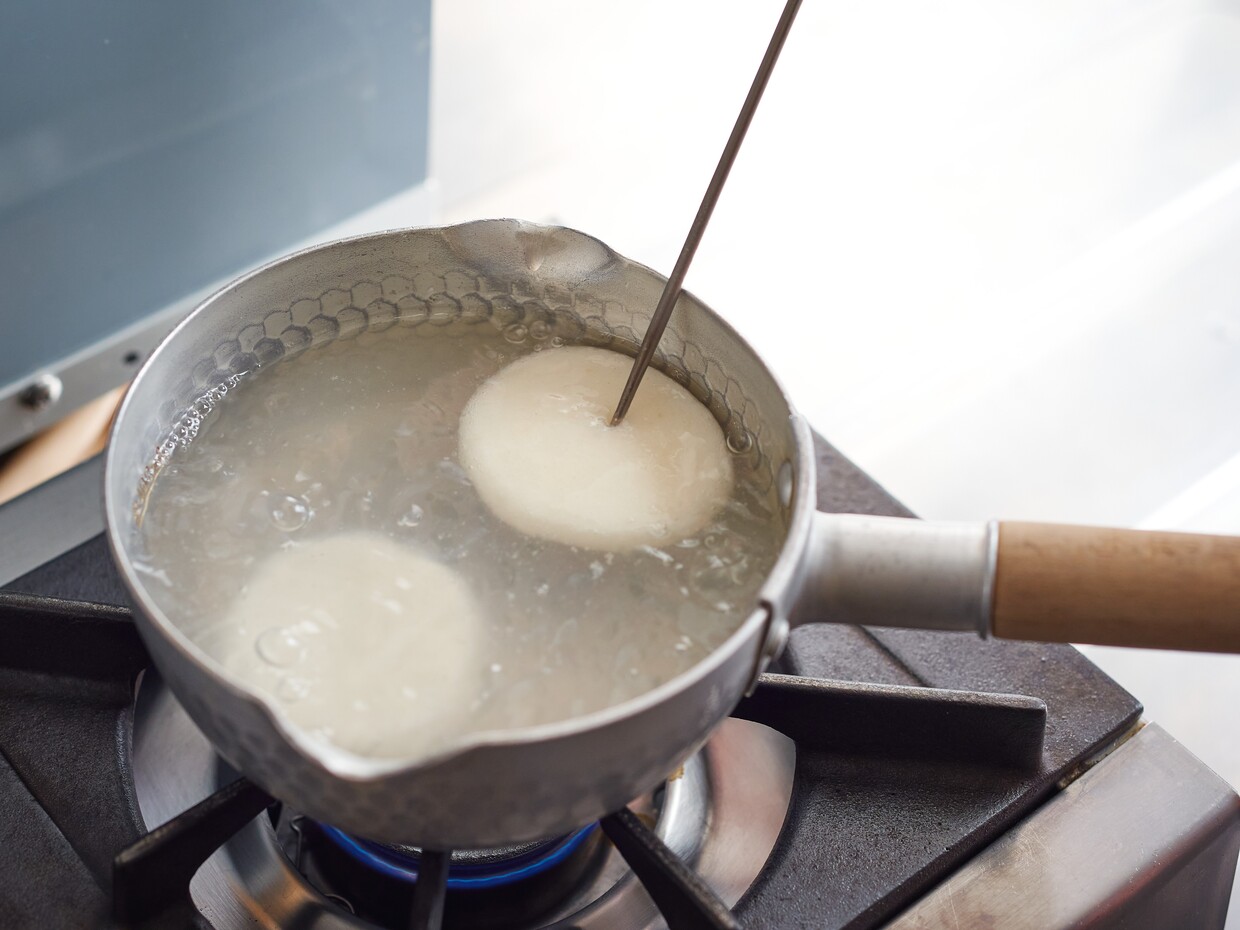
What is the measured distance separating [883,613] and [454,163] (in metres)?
0.72

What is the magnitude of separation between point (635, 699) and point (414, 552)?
149 mm

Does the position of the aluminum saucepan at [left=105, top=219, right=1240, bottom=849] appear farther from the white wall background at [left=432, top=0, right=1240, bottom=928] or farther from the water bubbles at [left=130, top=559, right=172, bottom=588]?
the white wall background at [left=432, top=0, right=1240, bottom=928]

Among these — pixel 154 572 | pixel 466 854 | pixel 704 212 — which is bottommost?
pixel 466 854

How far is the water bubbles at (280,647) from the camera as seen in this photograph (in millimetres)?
506

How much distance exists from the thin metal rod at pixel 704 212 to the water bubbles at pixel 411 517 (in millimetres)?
108

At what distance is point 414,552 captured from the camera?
0.57 m

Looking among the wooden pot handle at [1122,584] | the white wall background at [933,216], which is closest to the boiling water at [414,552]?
the wooden pot handle at [1122,584]

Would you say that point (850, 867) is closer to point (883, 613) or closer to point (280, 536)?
point (883, 613)

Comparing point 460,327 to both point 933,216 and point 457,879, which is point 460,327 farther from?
point 933,216

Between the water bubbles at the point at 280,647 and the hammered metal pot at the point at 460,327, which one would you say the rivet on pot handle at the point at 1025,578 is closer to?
the hammered metal pot at the point at 460,327

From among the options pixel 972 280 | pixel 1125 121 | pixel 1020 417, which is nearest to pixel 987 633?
pixel 1020 417

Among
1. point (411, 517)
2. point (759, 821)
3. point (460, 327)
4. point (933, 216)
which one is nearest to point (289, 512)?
point (411, 517)

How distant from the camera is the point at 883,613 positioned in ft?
1.69

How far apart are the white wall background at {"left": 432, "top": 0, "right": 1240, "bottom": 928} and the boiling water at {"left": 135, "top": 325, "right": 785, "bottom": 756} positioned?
424 mm
